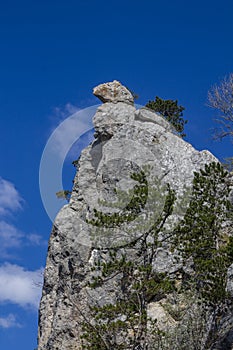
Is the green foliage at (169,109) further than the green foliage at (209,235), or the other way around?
the green foliage at (169,109)

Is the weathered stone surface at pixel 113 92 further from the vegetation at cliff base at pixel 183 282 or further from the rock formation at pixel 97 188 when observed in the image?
the vegetation at cliff base at pixel 183 282

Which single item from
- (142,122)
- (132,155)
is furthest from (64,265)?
(142,122)

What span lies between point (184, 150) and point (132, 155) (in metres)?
2.74

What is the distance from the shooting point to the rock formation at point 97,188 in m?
25.3

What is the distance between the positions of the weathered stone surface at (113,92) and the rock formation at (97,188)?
63.5 inches

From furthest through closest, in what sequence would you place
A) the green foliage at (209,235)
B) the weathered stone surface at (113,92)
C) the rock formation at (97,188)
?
the weathered stone surface at (113,92) < the rock formation at (97,188) < the green foliage at (209,235)

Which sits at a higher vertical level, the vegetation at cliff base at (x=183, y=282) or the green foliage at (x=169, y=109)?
the green foliage at (x=169, y=109)

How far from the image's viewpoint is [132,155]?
29.3 m

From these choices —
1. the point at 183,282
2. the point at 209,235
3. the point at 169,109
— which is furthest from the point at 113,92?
the point at 209,235

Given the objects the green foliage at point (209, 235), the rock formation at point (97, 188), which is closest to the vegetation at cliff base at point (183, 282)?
the green foliage at point (209, 235)

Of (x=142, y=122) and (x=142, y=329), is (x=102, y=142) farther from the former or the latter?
(x=142, y=329)

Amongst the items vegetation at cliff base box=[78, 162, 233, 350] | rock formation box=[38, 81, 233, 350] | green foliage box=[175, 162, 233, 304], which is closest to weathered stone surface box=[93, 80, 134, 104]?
rock formation box=[38, 81, 233, 350]

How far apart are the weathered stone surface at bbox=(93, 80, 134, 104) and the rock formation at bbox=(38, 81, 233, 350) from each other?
1.61m

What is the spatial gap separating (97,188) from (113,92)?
9248 millimetres
